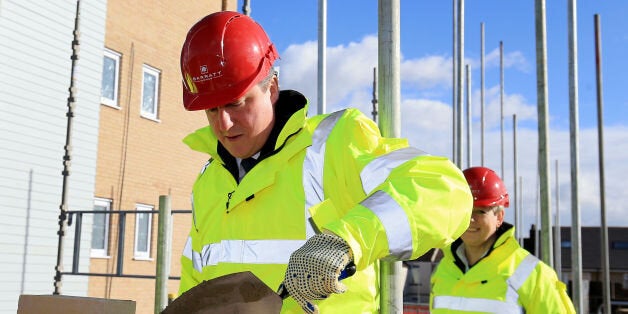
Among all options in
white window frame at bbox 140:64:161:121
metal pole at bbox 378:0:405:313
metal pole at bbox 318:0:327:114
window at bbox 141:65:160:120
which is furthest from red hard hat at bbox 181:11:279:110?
window at bbox 141:65:160:120

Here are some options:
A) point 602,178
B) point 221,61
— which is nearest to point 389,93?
point 221,61

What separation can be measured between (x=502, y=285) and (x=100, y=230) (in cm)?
1113

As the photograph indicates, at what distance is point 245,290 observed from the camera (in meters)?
1.63

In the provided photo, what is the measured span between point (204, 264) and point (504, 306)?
2.87 metres

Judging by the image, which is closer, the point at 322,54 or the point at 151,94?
the point at 322,54

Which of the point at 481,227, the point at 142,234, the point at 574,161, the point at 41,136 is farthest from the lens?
the point at 142,234

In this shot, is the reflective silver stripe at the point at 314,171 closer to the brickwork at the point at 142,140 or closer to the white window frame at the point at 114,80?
the brickwork at the point at 142,140

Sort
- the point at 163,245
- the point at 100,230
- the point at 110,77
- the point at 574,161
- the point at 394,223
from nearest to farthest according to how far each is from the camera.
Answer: the point at 394,223 < the point at 163,245 < the point at 574,161 < the point at 100,230 < the point at 110,77

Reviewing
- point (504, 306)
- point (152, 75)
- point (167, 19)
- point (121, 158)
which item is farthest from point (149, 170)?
point (504, 306)

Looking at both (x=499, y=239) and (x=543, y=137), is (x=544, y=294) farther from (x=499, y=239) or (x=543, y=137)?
(x=543, y=137)

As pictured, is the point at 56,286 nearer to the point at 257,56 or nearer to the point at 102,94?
Answer: the point at 102,94

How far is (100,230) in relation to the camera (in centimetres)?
1476

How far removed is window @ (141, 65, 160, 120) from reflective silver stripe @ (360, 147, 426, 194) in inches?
564

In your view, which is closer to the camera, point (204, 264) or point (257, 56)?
point (257, 56)
